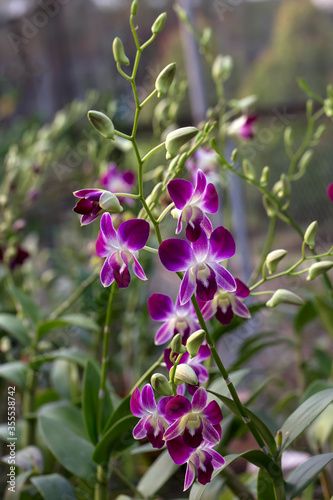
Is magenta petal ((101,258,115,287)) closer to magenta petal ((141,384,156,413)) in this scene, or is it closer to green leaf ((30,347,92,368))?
magenta petal ((141,384,156,413))

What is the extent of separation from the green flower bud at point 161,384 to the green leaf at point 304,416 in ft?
0.41

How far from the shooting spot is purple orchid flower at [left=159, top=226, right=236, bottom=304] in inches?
14.8

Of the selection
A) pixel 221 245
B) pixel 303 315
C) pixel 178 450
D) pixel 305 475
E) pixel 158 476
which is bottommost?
pixel 303 315

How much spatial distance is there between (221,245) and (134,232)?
0.20ft

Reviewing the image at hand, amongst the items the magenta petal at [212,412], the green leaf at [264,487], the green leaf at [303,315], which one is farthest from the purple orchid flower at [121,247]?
the green leaf at [303,315]

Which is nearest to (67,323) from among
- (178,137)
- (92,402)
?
(92,402)

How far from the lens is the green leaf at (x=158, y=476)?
60cm

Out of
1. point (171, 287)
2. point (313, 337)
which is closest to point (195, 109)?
point (171, 287)

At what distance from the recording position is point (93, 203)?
1.33 ft

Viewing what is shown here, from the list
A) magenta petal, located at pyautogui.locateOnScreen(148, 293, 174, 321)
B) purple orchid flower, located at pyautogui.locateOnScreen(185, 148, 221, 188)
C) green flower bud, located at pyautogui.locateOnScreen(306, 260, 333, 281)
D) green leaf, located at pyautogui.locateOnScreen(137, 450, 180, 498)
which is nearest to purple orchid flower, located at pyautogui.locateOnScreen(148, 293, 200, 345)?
magenta petal, located at pyautogui.locateOnScreen(148, 293, 174, 321)

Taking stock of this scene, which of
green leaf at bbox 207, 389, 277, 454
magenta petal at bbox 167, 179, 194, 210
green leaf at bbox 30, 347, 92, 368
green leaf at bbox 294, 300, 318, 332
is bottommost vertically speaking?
green leaf at bbox 294, 300, 318, 332

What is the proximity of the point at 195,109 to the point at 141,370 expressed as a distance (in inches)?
28.9

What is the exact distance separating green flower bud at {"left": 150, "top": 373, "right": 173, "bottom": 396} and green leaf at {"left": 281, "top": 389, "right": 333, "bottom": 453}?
0.12 m

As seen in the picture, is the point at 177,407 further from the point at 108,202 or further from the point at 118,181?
the point at 118,181
